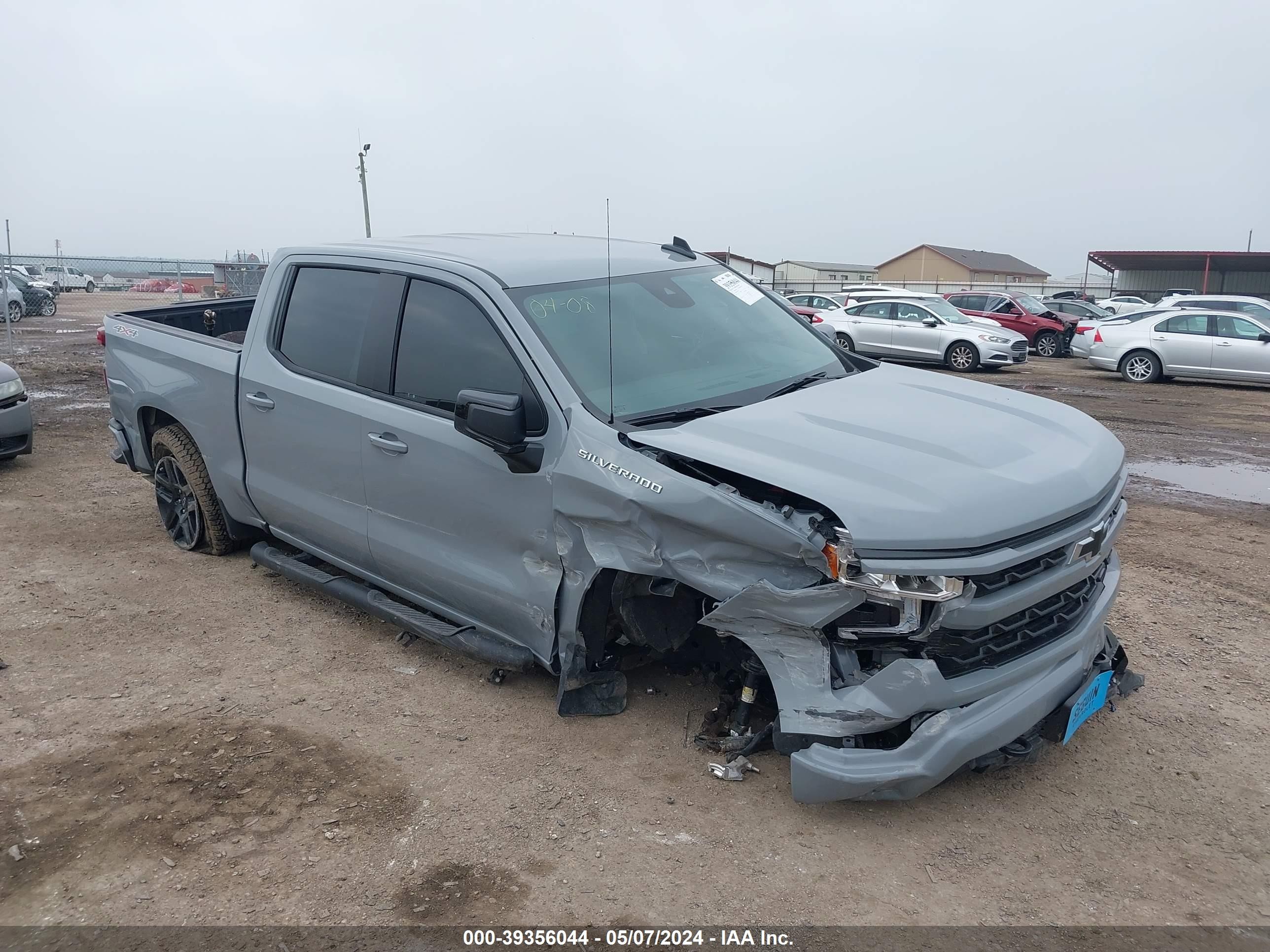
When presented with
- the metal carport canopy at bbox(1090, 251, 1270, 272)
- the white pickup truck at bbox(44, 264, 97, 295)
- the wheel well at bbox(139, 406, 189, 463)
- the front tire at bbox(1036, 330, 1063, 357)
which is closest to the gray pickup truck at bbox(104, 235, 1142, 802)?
the wheel well at bbox(139, 406, 189, 463)

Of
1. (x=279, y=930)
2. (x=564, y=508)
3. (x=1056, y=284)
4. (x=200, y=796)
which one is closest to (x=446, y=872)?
(x=279, y=930)

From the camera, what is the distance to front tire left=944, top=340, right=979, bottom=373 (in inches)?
760

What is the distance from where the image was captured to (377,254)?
451 cm

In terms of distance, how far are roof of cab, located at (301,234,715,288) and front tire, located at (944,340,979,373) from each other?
15.6m

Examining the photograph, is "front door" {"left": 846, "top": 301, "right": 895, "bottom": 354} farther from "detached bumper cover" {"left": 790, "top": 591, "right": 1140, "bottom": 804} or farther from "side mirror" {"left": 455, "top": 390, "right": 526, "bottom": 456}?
"detached bumper cover" {"left": 790, "top": 591, "right": 1140, "bottom": 804}

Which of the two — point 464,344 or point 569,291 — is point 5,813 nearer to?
point 464,344

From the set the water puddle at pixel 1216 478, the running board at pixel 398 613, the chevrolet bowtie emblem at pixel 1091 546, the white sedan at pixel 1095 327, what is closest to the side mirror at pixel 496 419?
the running board at pixel 398 613

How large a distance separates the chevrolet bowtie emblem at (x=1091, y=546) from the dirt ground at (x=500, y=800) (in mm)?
859

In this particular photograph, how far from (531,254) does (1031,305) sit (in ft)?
76.4

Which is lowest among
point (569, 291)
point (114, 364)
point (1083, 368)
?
point (1083, 368)

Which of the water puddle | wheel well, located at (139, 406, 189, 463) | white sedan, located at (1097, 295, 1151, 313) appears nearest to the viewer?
wheel well, located at (139, 406, 189, 463)

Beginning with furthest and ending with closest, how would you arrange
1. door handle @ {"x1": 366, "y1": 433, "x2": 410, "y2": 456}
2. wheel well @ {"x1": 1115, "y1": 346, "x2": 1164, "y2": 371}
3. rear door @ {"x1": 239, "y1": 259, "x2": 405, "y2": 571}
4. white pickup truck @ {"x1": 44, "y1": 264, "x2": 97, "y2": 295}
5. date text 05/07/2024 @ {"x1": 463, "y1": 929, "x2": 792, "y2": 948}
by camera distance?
white pickup truck @ {"x1": 44, "y1": 264, "x2": 97, "y2": 295} → wheel well @ {"x1": 1115, "y1": 346, "x2": 1164, "y2": 371} → rear door @ {"x1": 239, "y1": 259, "x2": 405, "y2": 571} → door handle @ {"x1": 366, "y1": 433, "x2": 410, "y2": 456} → date text 05/07/2024 @ {"x1": 463, "y1": 929, "x2": 792, "y2": 948}

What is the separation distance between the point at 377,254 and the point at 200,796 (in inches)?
97.3

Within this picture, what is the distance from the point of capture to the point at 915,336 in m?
20.1
